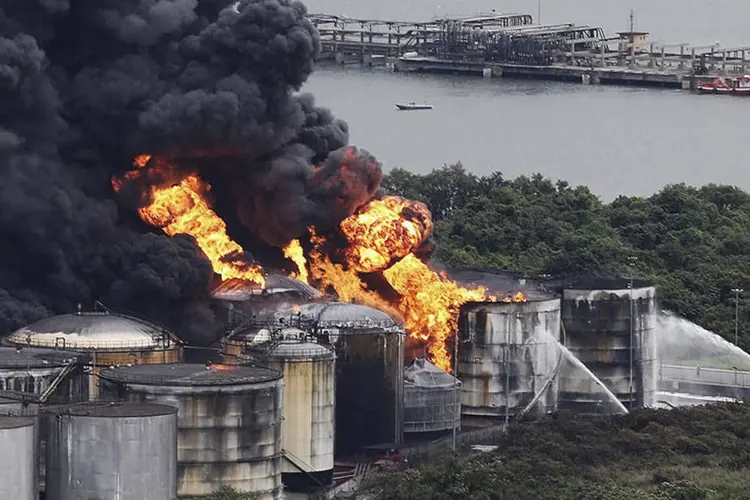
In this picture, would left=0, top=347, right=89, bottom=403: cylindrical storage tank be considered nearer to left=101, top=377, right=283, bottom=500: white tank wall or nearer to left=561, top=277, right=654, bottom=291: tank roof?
left=101, top=377, right=283, bottom=500: white tank wall

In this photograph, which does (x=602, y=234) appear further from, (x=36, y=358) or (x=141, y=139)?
(x=36, y=358)

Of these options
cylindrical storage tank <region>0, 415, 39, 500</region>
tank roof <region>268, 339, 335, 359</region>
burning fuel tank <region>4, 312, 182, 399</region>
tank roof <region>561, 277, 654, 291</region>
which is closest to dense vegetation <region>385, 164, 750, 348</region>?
tank roof <region>561, 277, 654, 291</region>

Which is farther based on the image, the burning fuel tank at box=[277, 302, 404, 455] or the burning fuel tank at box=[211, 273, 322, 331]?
the burning fuel tank at box=[211, 273, 322, 331]

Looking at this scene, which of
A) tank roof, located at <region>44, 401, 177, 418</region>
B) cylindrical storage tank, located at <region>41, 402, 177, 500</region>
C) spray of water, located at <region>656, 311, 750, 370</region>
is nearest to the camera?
cylindrical storage tank, located at <region>41, 402, 177, 500</region>

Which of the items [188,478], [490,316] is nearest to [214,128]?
[490,316]

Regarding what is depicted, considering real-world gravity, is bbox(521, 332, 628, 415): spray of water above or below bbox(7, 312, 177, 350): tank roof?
below

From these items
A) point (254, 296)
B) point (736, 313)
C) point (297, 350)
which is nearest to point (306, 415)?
point (297, 350)
